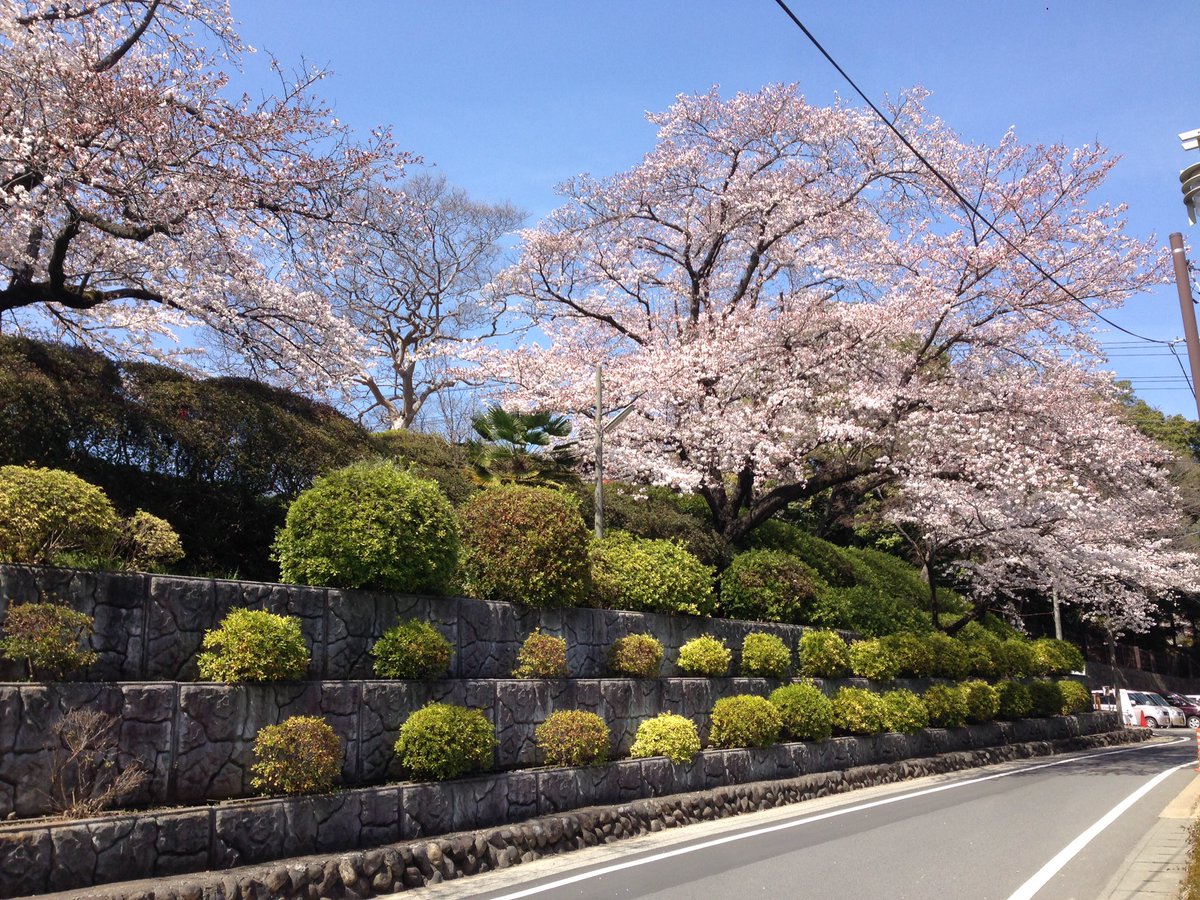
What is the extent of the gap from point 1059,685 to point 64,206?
24.7 m

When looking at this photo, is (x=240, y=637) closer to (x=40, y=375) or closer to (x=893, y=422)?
(x=40, y=375)

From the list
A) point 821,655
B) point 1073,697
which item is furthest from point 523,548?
point 1073,697

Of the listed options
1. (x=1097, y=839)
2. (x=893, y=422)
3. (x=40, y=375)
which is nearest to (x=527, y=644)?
(x=40, y=375)

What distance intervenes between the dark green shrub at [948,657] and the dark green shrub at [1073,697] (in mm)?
5377

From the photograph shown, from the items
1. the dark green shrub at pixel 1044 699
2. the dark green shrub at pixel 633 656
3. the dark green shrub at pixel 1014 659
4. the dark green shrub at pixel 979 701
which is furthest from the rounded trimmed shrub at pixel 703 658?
the dark green shrub at pixel 1044 699

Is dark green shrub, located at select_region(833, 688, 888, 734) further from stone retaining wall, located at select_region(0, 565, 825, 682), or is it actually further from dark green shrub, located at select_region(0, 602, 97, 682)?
dark green shrub, located at select_region(0, 602, 97, 682)

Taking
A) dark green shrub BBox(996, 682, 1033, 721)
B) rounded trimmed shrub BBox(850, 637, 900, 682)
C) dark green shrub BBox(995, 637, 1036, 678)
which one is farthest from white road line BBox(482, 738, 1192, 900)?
dark green shrub BBox(995, 637, 1036, 678)

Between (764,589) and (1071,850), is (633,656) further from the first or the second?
(1071,850)

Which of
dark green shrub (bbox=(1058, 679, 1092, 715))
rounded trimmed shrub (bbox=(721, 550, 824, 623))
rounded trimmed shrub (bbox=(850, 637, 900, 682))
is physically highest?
rounded trimmed shrub (bbox=(721, 550, 824, 623))

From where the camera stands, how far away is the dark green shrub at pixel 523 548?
36.6ft

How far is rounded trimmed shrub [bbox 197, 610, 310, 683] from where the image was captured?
7.62 m

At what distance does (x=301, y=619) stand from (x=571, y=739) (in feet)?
11.6

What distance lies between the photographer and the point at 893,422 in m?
17.9

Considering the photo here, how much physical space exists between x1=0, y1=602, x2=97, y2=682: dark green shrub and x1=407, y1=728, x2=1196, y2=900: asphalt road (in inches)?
131
